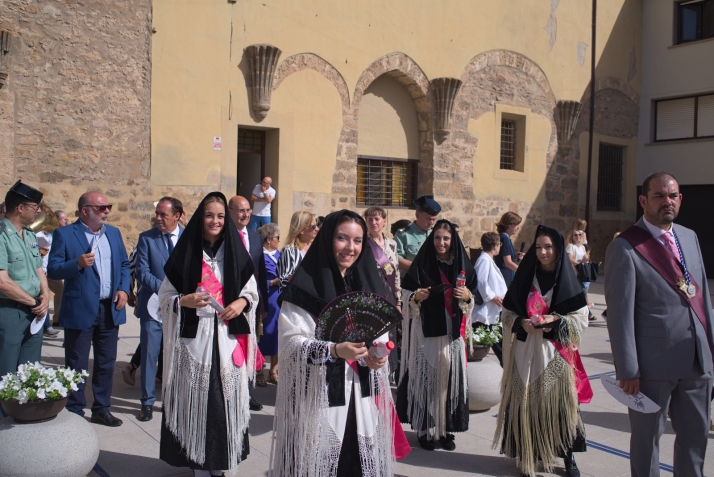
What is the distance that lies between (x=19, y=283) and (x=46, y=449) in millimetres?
1334

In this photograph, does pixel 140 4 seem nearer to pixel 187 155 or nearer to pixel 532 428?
pixel 187 155

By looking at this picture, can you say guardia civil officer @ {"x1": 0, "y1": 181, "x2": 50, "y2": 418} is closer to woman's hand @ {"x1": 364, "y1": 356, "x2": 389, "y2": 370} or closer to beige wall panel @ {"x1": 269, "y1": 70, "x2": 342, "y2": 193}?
woman's hand @ {"x1": 364, "y1": 356, "x2": 389, "y2": 370}

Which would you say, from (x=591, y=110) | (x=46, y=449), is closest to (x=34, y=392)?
(x=46, y=449)

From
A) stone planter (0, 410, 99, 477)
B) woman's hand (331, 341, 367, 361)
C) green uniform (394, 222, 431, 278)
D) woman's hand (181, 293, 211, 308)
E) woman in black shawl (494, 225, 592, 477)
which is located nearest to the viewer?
woman's hand (331, 341, 367, 361)

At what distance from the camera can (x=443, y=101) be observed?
1534cm

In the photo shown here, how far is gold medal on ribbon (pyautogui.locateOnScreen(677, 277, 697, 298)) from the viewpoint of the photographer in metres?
3.61

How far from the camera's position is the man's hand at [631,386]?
3547 mm

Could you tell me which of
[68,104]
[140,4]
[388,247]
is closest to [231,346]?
[388,247]

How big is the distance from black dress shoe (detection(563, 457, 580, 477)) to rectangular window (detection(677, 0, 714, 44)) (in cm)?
1792

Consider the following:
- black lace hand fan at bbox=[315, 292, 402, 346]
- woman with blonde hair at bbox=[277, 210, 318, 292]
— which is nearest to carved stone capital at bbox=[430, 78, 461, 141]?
woman with blonde hair at bbox=[277, 210, 318, 292]

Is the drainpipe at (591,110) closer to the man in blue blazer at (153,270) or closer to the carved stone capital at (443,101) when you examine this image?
the carved stone capital at (443,101)

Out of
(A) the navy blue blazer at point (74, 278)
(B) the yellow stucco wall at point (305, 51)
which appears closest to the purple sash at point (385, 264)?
(A) the navy blue blazer at point (74, 278)

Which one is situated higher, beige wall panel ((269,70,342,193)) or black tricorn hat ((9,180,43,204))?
beige wall panel ((269,70,342,193))

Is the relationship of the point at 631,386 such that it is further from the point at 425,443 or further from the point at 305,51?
the point at 305,51
